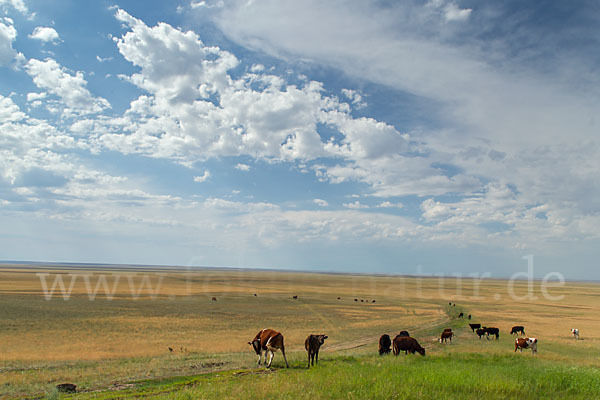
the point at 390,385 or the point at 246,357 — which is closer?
the point at 390,385

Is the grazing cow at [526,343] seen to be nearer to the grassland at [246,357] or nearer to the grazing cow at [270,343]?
the grassland at [246,357]

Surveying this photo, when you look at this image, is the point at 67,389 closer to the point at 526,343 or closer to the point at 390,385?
the point at 390,385

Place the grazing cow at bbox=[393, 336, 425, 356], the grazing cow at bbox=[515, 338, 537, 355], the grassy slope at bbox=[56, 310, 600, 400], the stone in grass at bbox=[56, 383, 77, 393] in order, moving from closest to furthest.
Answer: the grassy slope at bbox=[56, 310, 600, 400] → the stone in grass at bbox=[56, 383, 77, 393] → the grazing cow at bbox=[393, 336, 425, 356] → the grazing cow at bbox=[515, 338, 537, 355]

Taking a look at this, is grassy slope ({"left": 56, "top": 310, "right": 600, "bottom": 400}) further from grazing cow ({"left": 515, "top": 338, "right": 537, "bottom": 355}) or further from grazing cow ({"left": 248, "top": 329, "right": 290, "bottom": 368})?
grazing cow ({"left": 515, "top": 338, "right": 537, "bottom": 355})

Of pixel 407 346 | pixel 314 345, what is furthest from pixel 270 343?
pixel 407 346

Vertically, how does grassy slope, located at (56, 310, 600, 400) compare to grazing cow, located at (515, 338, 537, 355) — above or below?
above

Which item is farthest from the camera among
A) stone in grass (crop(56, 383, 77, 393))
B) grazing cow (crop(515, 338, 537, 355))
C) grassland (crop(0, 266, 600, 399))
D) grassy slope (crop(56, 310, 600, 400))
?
grazing cow (crop(515, 338, 537, 355))

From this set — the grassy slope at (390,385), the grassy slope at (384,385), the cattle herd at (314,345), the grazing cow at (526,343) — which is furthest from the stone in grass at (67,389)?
the grazing cow at (526,343)

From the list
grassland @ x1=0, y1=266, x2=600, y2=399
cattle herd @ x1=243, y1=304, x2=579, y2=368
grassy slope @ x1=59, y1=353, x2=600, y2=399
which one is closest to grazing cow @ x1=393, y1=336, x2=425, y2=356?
cattle herd @ x1=243, y1=304, x2=579, y2=368

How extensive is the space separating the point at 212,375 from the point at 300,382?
15.6 ft

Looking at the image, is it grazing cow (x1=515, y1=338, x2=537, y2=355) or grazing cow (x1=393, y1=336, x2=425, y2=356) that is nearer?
grazing cow (x1=393, y1=336, x2=425, y2=356)

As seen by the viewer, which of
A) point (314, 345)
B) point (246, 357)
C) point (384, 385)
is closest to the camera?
point (384, 385)

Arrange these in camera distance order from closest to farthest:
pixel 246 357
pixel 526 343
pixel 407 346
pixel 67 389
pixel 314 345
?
1. pixel 67 389
2. pixel 314 345
3. pixel 407 346
4. pixel 246 357
5. pixel 526 343

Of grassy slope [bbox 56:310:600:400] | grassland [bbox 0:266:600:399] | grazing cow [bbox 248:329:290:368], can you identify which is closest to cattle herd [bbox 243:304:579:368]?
grazing cow [bbox 248:329:290:368]
